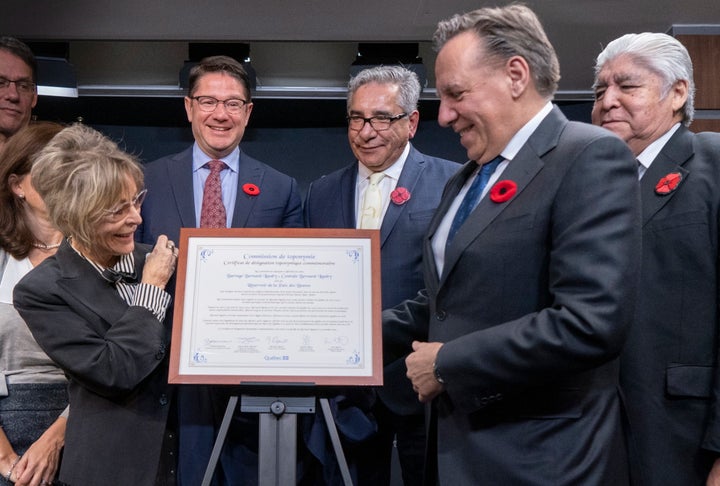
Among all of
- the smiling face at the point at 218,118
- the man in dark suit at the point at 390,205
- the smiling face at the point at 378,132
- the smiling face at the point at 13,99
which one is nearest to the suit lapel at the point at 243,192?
the smiling face at the point at 218,118

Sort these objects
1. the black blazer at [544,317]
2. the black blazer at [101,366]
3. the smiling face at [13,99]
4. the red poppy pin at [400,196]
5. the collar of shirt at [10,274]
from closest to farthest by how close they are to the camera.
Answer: the black blazer at [544,317] < the black blazer at [101,366] < the collar of shirt at [10,274] < the red poppy pin at [400,196] < the smiling face at [13,99]

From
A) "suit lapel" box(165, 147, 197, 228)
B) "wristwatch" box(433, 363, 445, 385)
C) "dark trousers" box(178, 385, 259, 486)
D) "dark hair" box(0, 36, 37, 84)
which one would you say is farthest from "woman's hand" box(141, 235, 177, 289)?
"dark hair" box(0, 36, 37, 84)

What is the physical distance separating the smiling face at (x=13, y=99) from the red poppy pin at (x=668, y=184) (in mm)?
2835

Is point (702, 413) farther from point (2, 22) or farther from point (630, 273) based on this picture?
point (2, 22)

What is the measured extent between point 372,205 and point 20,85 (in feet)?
6.02

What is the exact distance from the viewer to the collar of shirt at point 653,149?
2355mm

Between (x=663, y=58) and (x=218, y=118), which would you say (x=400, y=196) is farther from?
(x=663, y=58)

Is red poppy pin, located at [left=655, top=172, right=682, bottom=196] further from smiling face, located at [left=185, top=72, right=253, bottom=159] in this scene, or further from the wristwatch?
smiling face, located at [left=185, top=72, right=253, bottom=159]

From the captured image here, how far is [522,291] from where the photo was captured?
1.79 m

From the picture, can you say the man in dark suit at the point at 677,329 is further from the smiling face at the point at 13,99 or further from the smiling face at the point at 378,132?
the smiling face at the point at 13,99

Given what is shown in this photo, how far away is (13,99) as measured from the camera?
3686 millimetres

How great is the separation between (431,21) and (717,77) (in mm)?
1899

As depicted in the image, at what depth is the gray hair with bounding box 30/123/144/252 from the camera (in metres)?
2.33

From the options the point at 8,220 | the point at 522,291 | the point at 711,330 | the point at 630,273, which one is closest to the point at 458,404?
the point at 522,291
